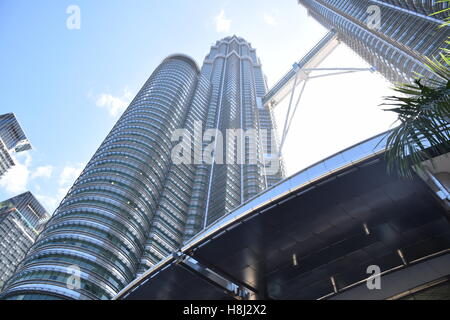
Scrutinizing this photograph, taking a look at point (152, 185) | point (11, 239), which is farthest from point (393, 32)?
point (11, 239)

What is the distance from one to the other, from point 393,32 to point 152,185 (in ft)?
250

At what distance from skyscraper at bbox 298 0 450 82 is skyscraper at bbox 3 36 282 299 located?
4188cm

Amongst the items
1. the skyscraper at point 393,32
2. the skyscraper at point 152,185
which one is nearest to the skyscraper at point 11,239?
the skyscraper at point 152,185

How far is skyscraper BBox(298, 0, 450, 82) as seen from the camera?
226 feet

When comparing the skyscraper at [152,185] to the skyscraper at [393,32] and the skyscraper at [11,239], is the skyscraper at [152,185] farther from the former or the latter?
the skyscraper at [11,239]

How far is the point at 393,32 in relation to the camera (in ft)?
280

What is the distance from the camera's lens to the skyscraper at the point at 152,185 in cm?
4753

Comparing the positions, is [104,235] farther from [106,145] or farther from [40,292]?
[106,145]

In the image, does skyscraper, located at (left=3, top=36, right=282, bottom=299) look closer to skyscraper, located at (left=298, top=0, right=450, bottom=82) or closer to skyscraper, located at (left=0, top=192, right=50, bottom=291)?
skyscraper, located at (left=298, top=0, right=450, bottom=82)

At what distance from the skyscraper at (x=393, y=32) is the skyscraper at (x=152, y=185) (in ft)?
137

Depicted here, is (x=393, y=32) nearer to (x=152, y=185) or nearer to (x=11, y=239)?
(x=152, y=185)

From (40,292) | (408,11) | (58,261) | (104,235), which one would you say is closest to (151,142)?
(104,235)

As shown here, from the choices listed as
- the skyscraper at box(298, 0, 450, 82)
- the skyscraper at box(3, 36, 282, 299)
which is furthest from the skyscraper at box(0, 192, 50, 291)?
the skyscraper at box(298, 0, 450, 82)

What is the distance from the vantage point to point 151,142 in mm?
76938
